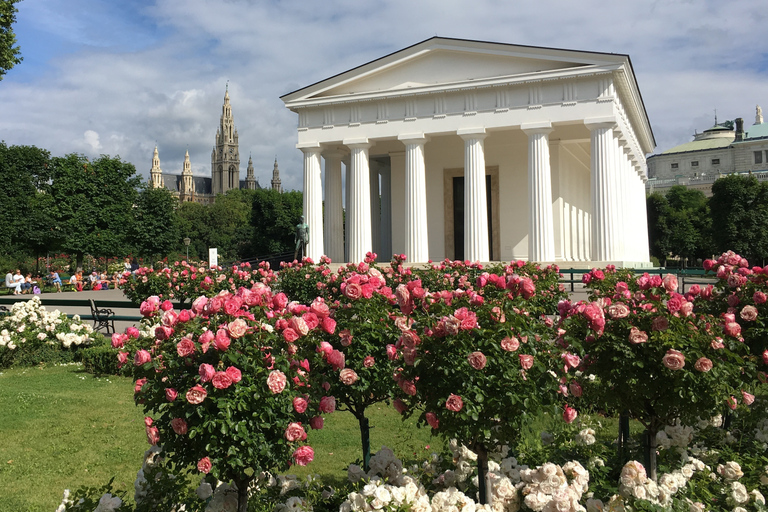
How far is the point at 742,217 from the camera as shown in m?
60.5

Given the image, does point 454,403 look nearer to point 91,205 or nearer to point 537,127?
point 537,127

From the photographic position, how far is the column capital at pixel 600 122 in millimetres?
26253

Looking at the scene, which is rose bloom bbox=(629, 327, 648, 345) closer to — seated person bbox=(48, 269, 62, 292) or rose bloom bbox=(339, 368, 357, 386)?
rose bloom bbox=(339, 368, 357, 386)

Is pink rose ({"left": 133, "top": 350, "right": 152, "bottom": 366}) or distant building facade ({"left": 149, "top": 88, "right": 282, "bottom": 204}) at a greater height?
distant building facade ({"left": 149, "top": 88, "right": 282, "bottom": 204})

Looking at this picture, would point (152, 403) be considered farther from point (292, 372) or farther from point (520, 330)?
point (520, 330)

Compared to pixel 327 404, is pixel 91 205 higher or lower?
higher

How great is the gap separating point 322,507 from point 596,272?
3622 mm

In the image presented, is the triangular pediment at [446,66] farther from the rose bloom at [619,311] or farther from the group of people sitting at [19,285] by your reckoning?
the rose bloom at [619,311]

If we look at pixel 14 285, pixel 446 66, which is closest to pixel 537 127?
pixel 446 66

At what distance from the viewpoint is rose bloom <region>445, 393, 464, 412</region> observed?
4.34 metres

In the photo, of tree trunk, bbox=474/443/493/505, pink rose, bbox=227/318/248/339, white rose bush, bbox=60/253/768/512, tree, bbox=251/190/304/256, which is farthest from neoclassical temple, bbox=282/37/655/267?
tree, bbox=251/190/304/256

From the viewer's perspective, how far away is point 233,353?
4148 mm

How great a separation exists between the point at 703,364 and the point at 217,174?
7439 inches

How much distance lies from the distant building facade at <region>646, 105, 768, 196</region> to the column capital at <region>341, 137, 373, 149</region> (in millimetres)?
91811
